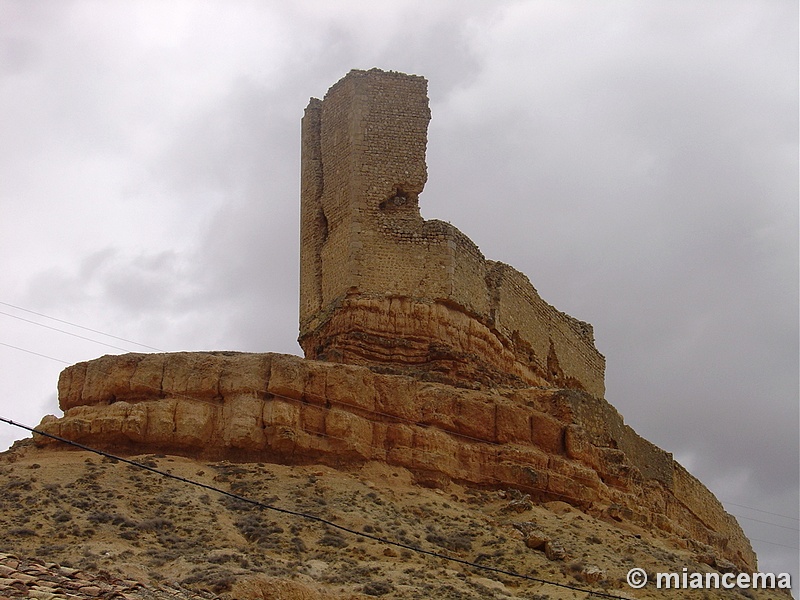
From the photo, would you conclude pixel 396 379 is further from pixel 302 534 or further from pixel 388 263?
pixel 302 534

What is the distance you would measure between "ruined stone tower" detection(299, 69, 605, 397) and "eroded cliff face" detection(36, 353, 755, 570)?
2.15 m

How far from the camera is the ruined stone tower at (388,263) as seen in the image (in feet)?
113

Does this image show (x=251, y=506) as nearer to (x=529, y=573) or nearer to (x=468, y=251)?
(x=529, y=573)

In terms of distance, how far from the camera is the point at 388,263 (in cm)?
3519

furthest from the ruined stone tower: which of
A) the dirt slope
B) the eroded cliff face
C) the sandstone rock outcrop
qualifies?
the dirt slope

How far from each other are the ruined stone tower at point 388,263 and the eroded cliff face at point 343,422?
2.15 m

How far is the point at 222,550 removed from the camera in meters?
24.3

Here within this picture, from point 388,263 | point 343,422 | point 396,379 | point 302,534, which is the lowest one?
point 302,534

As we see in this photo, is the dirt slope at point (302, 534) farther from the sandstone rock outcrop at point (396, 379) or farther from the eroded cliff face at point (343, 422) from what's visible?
the sandstone rock outcrop at point (396, 379)

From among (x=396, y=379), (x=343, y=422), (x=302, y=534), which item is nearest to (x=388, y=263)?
(x=396, y=379)

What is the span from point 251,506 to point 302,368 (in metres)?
4.00

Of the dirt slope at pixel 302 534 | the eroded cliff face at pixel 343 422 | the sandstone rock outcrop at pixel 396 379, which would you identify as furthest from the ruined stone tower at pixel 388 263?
the dirt slope at pixel 302 534

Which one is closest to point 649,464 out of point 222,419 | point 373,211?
point 373,211

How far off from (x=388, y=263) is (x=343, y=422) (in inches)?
264
